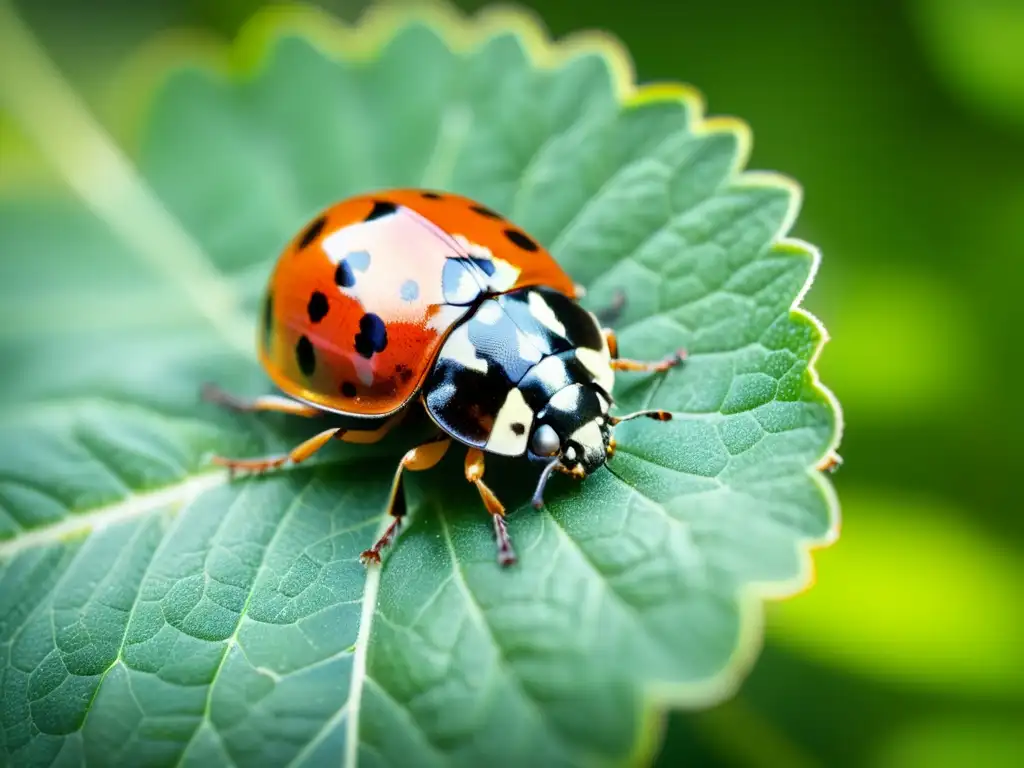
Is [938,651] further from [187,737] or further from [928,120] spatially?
[187,737]

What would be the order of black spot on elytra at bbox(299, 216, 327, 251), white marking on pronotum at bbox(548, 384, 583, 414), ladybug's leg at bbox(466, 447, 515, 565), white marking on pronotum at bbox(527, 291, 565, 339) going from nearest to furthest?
ladybug's leg at bbox(466, 447, 515, 565) < white marking on pronotum at bbox(548, 384, 583, 414) < white marking on pronotum at bbox(527, 291, 565, 339) < black spot on elytra at bbox(299, 216, 327, 251)

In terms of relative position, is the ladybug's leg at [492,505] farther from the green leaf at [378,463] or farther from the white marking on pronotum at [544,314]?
the white marking on pronotum at [544,314]

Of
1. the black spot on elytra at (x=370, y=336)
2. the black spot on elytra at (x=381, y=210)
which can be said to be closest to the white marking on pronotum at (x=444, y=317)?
the black spot on elytra at (x=370, y=336)

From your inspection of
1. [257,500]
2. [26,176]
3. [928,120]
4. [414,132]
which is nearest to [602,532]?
[257,500]

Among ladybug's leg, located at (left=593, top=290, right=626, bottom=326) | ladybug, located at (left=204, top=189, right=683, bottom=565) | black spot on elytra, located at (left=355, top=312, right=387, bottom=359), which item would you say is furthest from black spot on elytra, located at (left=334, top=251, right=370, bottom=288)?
ladybug's leg, located at (left=593, top=290, right=626, bottom=326)

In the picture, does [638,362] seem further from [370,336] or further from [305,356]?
[305,356]

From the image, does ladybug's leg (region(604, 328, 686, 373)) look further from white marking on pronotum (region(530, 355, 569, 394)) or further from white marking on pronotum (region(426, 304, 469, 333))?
white marking on pronotum (region(426, 304, 469, 333))
